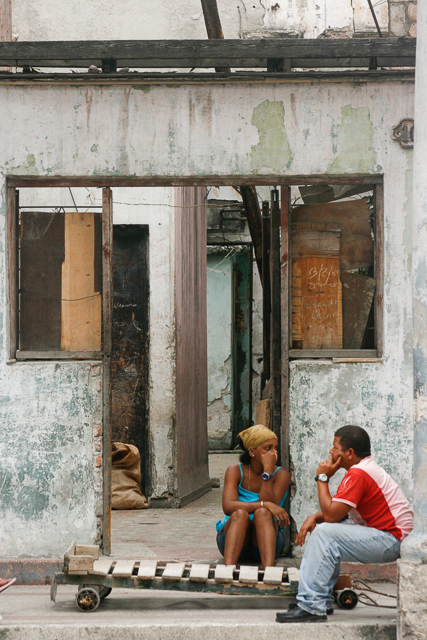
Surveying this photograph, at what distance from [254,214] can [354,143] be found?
8.35 ft

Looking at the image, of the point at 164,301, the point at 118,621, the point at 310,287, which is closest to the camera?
the point at 118,621

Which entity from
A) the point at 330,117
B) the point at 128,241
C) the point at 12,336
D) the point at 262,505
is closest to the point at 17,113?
the point at 12,336

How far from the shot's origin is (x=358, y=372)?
541 cm

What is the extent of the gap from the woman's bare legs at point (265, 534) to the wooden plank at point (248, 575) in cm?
46

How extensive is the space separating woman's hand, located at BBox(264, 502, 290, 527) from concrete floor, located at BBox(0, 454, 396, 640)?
1.41 ft

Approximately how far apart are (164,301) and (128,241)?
834 mm

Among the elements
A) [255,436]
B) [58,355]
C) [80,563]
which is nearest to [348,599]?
[255,436]

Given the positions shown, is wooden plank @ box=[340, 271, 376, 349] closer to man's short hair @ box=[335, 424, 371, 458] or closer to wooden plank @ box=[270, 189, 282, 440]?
wooden plank @ box=[270, 189, 282, 440]

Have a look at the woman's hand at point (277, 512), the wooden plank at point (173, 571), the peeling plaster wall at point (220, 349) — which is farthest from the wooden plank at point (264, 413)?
the peeling plaster wall at point (220, 349)

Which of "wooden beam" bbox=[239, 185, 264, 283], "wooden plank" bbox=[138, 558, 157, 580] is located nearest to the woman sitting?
"wooden plank" bbox=[138, 558, 157, 580]

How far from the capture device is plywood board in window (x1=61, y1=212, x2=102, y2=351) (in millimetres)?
5633

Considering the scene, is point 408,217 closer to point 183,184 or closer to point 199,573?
point 183,184

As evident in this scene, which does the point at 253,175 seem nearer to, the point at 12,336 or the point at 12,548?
the point at 12,336

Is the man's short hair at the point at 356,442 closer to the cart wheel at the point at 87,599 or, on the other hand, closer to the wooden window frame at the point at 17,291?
the cart wheel at the point at 87,599
